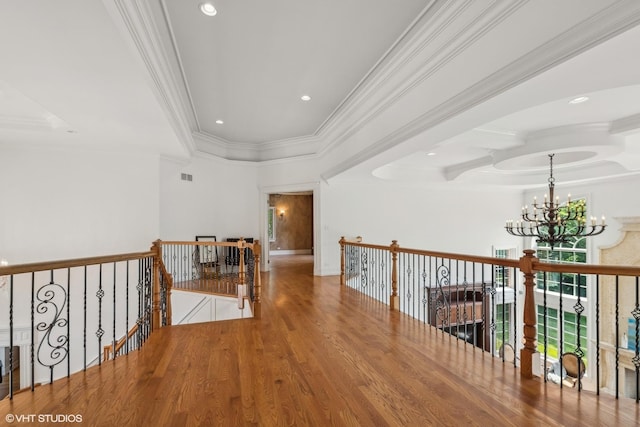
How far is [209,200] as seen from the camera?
802 centimetres

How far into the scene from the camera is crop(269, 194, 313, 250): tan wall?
1304cm

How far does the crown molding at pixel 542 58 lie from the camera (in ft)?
5.98

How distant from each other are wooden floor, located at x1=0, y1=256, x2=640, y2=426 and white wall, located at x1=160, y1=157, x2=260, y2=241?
13.0 feet

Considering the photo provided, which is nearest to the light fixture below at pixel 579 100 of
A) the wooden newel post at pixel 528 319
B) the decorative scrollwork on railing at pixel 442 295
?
the wooden newel post at pixel 528 319

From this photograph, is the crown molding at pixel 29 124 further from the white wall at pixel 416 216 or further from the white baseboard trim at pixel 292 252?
the white baseboard trim at pixel 292 252

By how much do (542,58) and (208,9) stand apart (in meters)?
3.15

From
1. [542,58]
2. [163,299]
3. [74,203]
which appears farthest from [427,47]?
[74,203]

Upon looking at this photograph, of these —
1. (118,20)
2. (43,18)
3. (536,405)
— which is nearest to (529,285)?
(536,405)

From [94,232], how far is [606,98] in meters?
9.00

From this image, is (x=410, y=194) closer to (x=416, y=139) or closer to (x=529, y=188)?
(x=529, y=188)

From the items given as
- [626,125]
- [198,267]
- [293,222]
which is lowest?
[198,267]

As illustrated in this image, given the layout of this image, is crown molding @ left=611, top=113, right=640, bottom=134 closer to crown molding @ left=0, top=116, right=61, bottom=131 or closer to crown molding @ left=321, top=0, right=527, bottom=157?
crown molding @ left=321, top=0, right=527, bottom=157

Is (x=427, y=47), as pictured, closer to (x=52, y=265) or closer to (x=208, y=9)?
(x=208, y=9)

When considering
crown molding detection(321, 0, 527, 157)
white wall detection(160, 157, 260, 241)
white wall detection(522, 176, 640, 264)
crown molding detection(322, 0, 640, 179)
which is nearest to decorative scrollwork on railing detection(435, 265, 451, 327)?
crown molding detection(322, 0, 640, 179)
